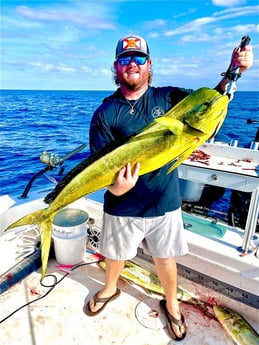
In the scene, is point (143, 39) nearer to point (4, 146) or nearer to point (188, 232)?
point (188, 232)

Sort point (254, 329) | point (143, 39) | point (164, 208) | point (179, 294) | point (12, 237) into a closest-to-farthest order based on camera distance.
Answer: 1. point (143, 39)
2. point (164, 208)
3. point (254, 329)
4. point (179, 294)
5. point (12, 237)

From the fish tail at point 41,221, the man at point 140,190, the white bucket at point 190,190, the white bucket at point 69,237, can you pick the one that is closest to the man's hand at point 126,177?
the man at point 140,190

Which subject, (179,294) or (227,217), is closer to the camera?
(179,294)

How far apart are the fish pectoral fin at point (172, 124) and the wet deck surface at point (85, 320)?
165 cm

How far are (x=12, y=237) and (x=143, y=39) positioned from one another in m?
2.30

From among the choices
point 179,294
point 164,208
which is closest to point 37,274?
point 179,294

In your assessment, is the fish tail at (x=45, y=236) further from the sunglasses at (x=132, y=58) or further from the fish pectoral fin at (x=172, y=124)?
the sunglasses at (x=132, y=58)

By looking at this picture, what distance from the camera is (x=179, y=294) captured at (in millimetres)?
2402

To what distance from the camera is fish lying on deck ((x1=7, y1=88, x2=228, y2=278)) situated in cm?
113

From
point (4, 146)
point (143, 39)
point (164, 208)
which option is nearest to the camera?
point (143, 39)

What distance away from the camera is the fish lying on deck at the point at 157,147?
44.5 inches

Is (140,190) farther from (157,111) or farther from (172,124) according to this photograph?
(172,124)

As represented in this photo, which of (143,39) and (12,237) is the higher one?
(143,39)

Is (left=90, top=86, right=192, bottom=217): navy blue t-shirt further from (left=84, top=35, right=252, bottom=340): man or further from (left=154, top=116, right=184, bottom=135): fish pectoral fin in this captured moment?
(left=154, top=116, right=184, bottom=135): fish pectoral fin
